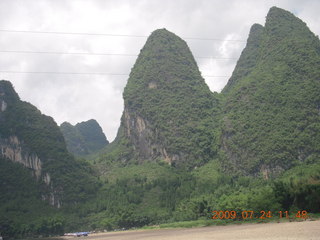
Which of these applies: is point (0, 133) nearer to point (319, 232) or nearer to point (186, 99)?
point (186, 99)

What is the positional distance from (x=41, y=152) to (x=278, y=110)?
4984 centimetres

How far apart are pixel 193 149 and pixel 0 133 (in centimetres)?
4216

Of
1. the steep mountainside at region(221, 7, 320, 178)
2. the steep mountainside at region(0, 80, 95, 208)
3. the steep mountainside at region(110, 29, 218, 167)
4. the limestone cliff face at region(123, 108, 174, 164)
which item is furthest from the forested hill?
the steep mountainside at region(221, 7, 320, 178)

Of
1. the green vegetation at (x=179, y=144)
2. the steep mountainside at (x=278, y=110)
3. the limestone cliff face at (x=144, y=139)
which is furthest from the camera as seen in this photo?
the limestone cliff face at (x=144, y=139)

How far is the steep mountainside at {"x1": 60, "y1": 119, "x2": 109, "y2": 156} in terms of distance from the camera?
145m

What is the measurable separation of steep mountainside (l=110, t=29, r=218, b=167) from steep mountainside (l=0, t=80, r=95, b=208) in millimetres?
15515

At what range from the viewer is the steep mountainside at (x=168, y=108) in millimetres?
89375

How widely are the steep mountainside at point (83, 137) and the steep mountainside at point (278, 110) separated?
7011 cm

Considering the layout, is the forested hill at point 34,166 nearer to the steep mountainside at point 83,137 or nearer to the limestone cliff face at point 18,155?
the limestone cliff face at point 18,155

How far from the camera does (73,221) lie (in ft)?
238

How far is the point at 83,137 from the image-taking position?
5925 inches

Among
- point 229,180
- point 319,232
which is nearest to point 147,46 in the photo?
point 229,180
